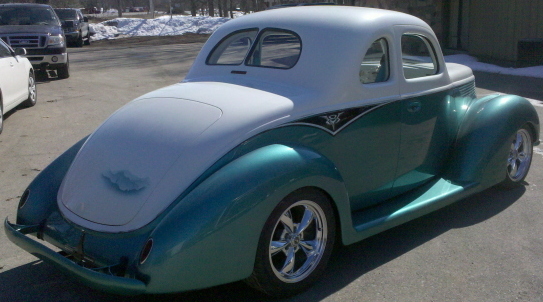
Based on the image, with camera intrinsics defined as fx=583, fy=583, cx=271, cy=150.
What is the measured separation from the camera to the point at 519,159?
578cm

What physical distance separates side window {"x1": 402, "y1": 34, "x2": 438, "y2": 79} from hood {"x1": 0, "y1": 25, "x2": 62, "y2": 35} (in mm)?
11635

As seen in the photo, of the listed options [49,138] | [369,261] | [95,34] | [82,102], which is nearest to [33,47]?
[82,102]

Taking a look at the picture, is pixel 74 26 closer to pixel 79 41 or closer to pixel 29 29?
pixel 79 41

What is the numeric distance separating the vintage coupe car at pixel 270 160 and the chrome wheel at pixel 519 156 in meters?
0.37

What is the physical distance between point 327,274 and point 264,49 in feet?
6.17

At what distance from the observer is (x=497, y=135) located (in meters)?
5.16

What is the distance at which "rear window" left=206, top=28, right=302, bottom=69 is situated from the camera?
4.54m

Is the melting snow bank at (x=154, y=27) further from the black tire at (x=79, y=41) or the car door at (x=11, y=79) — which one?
the car door at (x=11, y=79)

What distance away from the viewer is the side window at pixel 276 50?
4516 millimetres

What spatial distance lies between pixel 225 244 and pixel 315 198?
725mm

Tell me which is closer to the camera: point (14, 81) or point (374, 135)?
point (374, 135)

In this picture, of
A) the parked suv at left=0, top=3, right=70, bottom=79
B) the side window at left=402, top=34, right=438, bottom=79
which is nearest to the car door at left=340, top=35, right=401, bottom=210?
the side window at left=402, top=34, right=438, bottom=79

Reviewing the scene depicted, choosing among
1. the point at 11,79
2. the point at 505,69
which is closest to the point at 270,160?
the point at 11,79

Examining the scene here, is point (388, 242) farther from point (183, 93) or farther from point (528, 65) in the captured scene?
point (528, 65)
